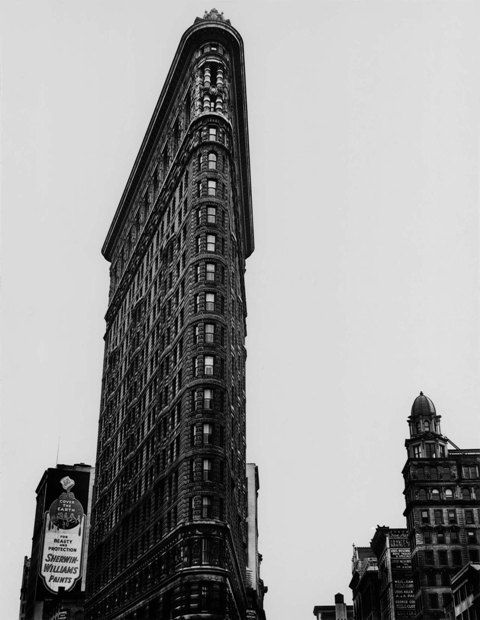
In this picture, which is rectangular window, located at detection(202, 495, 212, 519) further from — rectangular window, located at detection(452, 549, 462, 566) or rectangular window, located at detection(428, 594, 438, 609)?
rectangular window, located at detection(452, 549, 462, 566)

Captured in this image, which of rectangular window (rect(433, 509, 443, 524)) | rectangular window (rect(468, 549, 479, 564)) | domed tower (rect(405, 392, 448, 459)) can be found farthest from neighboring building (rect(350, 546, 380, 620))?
rectangular window (rect(468, 549, 479, 564))

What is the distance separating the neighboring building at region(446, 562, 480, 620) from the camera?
108m

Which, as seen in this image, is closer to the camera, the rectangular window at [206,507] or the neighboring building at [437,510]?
the rectangular window at [206,507]

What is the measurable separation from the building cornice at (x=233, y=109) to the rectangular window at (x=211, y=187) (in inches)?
651

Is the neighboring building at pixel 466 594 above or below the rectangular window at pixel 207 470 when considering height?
below

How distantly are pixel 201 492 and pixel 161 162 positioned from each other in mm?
57315

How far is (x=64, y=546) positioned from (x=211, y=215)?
66.8 meters

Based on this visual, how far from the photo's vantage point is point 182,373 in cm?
9144

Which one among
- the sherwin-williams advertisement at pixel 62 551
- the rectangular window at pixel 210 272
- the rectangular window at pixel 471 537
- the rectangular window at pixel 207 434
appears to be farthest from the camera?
the sherwin-williams advertisement at pixel 62 551

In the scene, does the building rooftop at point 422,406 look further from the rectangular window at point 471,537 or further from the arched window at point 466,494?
the rectangular window at point 471,537

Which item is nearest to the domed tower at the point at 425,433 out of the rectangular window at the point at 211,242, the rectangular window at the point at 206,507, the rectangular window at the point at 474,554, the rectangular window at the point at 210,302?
the rectangular window at the point at 474,554

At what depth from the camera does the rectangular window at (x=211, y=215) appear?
98438mm

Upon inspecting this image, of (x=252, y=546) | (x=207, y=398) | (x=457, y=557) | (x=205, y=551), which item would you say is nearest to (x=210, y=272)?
(x=207, y=398)

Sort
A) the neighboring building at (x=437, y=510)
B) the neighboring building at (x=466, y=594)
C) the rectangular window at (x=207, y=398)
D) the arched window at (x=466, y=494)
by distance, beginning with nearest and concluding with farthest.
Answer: the rectangular window at (x=207, y=398) < the neighboring building at (x=466, y=594) < the neighboring building at (x=437, y=510) < the arched window at (x=466, y=494)
